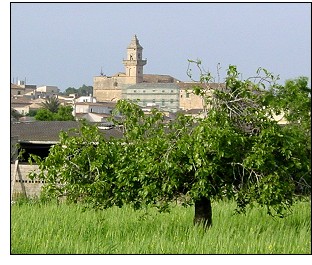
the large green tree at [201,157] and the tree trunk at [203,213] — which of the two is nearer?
the large green tree at [201,157]

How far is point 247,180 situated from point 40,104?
9193mm

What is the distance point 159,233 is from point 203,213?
29 cm

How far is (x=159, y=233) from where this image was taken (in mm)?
4672

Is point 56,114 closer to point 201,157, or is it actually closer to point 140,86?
point 140,86

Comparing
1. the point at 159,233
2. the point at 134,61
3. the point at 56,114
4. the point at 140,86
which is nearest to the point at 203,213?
the point at 159,233

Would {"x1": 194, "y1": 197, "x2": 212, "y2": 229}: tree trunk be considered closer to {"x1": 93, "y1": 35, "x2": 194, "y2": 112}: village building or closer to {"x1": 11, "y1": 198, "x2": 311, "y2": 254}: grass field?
{"x1": 11, "y1": 198, "x2": 311, "y2": 254}: grass field

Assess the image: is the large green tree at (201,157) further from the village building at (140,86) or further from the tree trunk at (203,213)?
the village building at (140,86)

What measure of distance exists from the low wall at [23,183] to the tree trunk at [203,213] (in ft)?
12.3

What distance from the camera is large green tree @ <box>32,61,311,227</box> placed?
4176 mm

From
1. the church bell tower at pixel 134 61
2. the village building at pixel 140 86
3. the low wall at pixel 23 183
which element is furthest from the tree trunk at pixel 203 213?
the low wall at pixel 23 183

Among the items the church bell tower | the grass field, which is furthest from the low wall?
the grass field

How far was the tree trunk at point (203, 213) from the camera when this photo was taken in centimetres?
470
